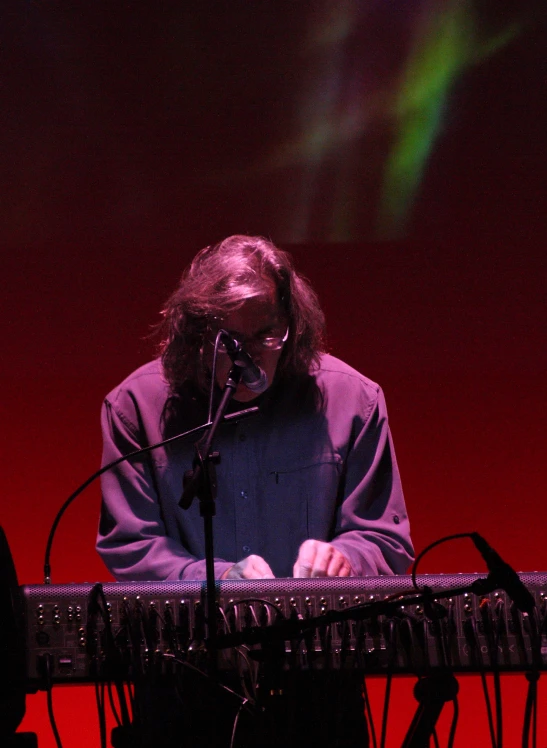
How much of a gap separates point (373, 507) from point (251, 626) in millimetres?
845

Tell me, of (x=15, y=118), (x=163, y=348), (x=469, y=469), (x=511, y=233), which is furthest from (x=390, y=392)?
(x=15, y=118)

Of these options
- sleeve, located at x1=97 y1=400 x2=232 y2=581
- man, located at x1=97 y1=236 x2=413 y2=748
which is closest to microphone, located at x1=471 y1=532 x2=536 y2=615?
man, located at x1=97 y1=236 x2=413 y2=748

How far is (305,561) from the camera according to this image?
220cm

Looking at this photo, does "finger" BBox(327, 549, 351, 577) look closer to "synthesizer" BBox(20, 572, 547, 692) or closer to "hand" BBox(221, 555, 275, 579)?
"hand" BBox(221, 555, 275, 579)

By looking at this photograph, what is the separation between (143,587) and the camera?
1930mm

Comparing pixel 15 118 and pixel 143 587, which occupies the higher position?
pixel 15 118

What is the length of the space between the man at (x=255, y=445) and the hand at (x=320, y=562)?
92mm

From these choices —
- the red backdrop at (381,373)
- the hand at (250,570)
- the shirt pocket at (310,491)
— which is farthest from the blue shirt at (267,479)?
the red backdrop at (381,373)

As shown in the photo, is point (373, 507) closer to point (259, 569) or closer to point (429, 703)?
point (259, 569)

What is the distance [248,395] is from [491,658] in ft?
3.40

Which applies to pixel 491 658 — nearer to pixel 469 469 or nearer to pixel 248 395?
pixel 248 395

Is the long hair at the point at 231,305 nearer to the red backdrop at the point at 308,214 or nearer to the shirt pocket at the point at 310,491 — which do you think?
the shirt pocket at the point at 310,491

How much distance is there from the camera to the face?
2529mm

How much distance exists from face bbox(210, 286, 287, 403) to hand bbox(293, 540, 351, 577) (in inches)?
20.3
